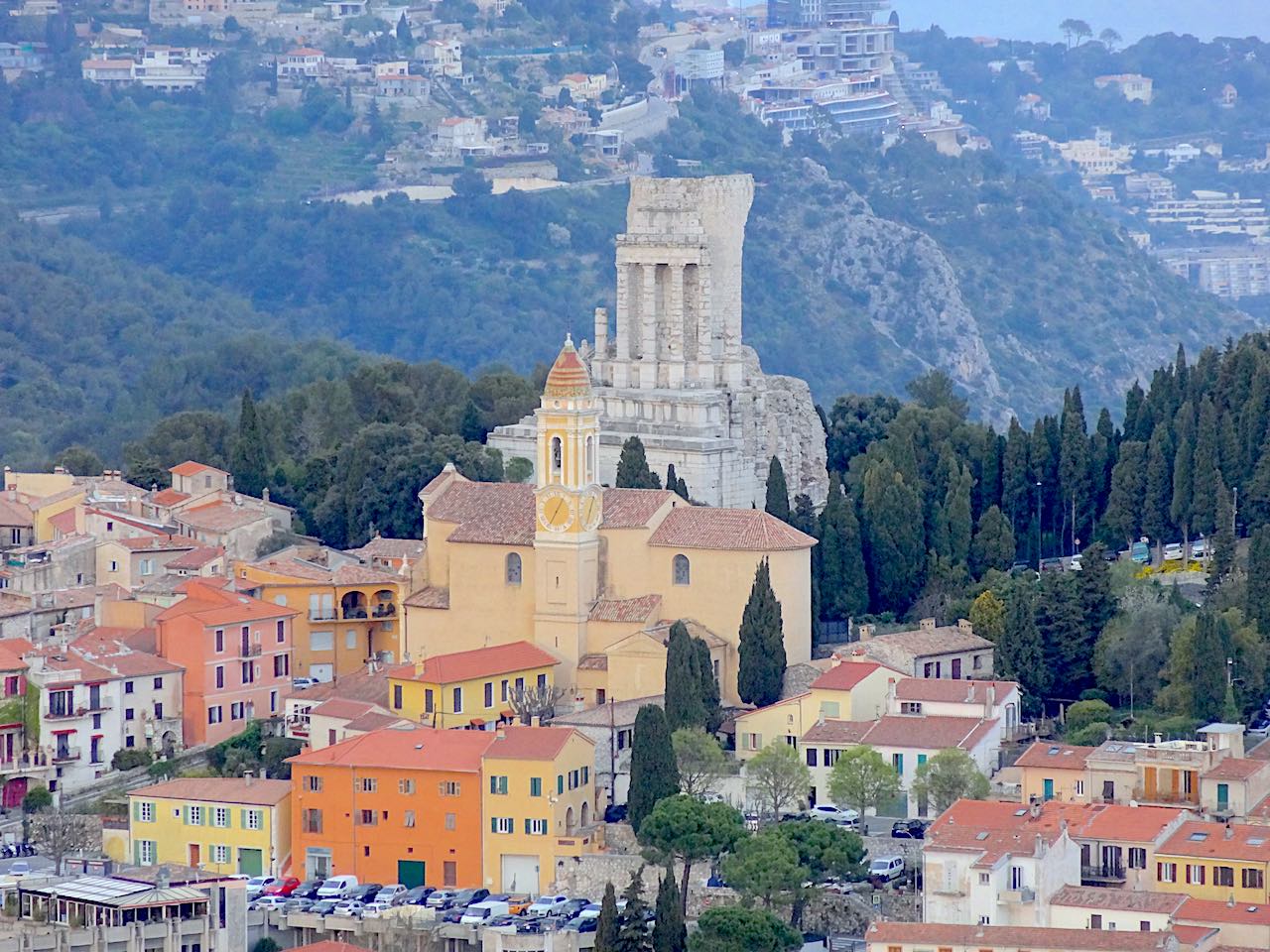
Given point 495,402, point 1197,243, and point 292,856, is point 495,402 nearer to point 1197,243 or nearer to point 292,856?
point 292,856

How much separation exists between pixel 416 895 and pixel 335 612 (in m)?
12.6

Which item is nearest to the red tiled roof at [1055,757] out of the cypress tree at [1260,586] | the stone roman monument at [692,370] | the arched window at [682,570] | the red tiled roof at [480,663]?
the cypress tree at [1260,586]

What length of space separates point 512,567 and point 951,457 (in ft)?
35.5

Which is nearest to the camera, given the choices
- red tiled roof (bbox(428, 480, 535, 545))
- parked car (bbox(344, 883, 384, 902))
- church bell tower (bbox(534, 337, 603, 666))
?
parked car (bbox(344, 883, 384, 902))

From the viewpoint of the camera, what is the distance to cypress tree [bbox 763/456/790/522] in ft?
255

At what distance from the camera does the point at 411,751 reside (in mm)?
66312

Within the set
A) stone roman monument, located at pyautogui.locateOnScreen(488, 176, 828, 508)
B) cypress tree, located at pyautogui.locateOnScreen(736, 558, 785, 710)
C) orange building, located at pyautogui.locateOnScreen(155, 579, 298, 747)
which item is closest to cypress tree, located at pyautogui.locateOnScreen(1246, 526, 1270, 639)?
cypress tree, located at pyautogui.locateOnScreen(736, 558, 785, 710)

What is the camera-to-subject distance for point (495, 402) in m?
90.9

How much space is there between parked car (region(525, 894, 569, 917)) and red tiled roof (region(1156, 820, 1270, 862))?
31.0ft

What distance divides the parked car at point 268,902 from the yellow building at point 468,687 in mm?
6092

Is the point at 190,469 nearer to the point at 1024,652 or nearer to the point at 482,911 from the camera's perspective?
the point at 1024,652

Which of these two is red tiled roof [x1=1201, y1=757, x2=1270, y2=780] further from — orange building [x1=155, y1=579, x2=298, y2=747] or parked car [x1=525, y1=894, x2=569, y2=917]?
orange building [x1=155, y1=579, x2=298, y2=747]

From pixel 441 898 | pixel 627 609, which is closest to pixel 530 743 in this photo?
pixel 441 898

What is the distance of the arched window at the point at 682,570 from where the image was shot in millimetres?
72188
